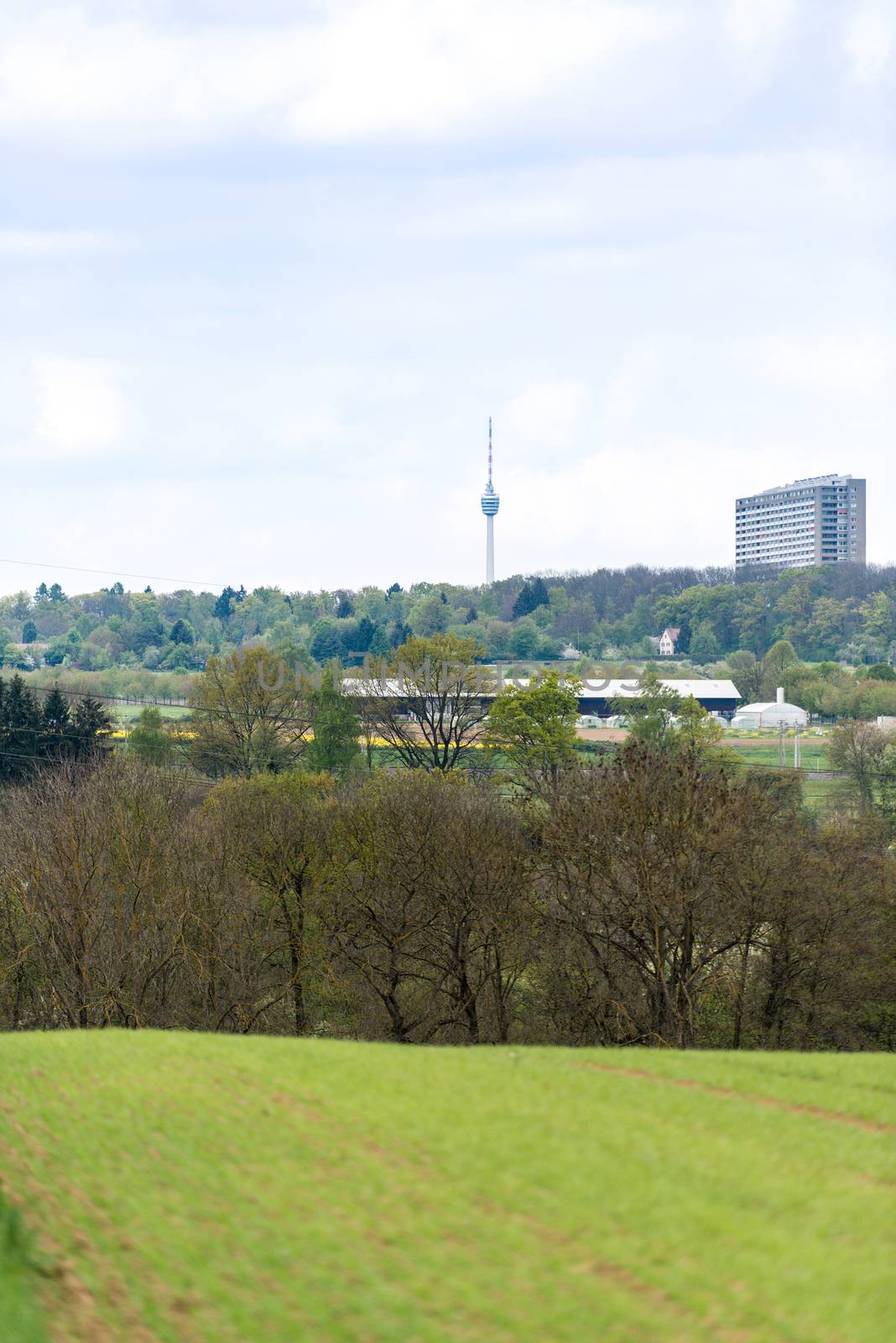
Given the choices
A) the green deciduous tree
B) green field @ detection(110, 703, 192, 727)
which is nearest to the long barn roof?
the green deciduous tree

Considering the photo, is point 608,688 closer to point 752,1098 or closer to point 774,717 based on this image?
point 774,717

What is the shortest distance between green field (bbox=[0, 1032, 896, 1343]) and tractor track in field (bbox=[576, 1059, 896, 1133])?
0.06m

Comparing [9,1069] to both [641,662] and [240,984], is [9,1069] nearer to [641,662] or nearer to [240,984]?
[240,984]

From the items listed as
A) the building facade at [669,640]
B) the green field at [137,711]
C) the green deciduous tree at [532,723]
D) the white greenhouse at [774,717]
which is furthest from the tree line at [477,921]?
the building facade at [669,640]

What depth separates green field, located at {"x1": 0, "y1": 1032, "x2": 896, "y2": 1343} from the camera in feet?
28.8

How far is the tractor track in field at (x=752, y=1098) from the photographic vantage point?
47.0 feet

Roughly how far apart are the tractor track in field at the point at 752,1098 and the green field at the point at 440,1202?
6 cm

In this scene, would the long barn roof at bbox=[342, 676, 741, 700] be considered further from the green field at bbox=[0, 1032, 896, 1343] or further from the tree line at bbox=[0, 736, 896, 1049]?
the green field at bbox=[0, 1032, 896, 1343]

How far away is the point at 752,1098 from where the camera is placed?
1534cm

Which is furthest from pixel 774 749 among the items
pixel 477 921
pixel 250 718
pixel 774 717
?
pixel 477 921

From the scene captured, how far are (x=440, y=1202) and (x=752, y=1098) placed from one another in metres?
6.00

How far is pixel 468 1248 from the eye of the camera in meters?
9.77

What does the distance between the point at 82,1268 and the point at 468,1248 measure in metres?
2.96

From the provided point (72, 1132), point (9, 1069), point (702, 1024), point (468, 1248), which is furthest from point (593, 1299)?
point (702, 1024)
